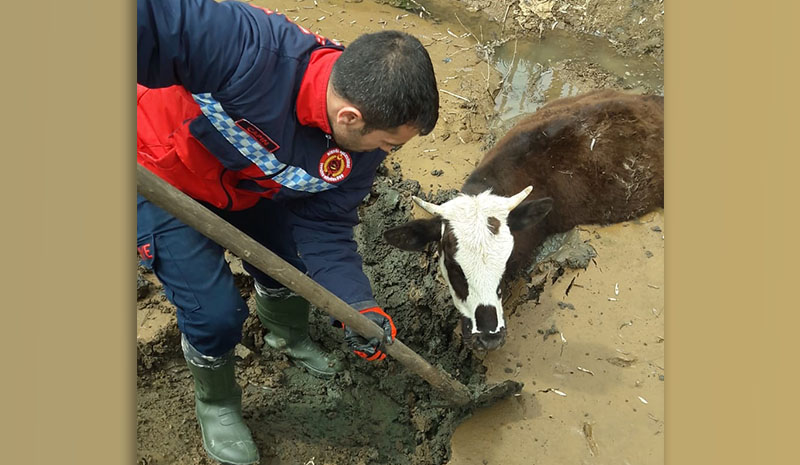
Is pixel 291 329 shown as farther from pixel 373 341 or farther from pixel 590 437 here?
pixel 590 437

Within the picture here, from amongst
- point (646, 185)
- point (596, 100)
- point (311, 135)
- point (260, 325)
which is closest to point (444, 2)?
point (596, 100)

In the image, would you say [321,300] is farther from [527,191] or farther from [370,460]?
[527,191]

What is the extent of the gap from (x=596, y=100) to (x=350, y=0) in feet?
10.1

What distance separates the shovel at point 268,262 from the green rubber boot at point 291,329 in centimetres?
93

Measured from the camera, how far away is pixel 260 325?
4480 mm

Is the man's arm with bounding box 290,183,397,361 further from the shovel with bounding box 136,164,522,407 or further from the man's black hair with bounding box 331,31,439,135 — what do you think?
the man's black hair with bounding box 331,31,439,135

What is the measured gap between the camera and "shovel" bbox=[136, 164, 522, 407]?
222cm

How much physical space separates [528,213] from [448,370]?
114cm

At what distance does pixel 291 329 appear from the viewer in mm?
4219

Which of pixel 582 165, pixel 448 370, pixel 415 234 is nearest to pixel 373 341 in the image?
pixel 415 234

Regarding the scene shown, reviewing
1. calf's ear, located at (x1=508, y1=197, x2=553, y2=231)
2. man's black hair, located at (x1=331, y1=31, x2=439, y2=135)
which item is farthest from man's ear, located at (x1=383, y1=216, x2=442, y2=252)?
man's black hair, located at (x1=331, y1=31, x2=439, y2=135)

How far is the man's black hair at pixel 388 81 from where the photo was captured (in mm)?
2541

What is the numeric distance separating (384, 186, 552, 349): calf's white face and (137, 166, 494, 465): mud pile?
1.38 ft

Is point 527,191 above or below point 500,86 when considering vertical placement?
above
